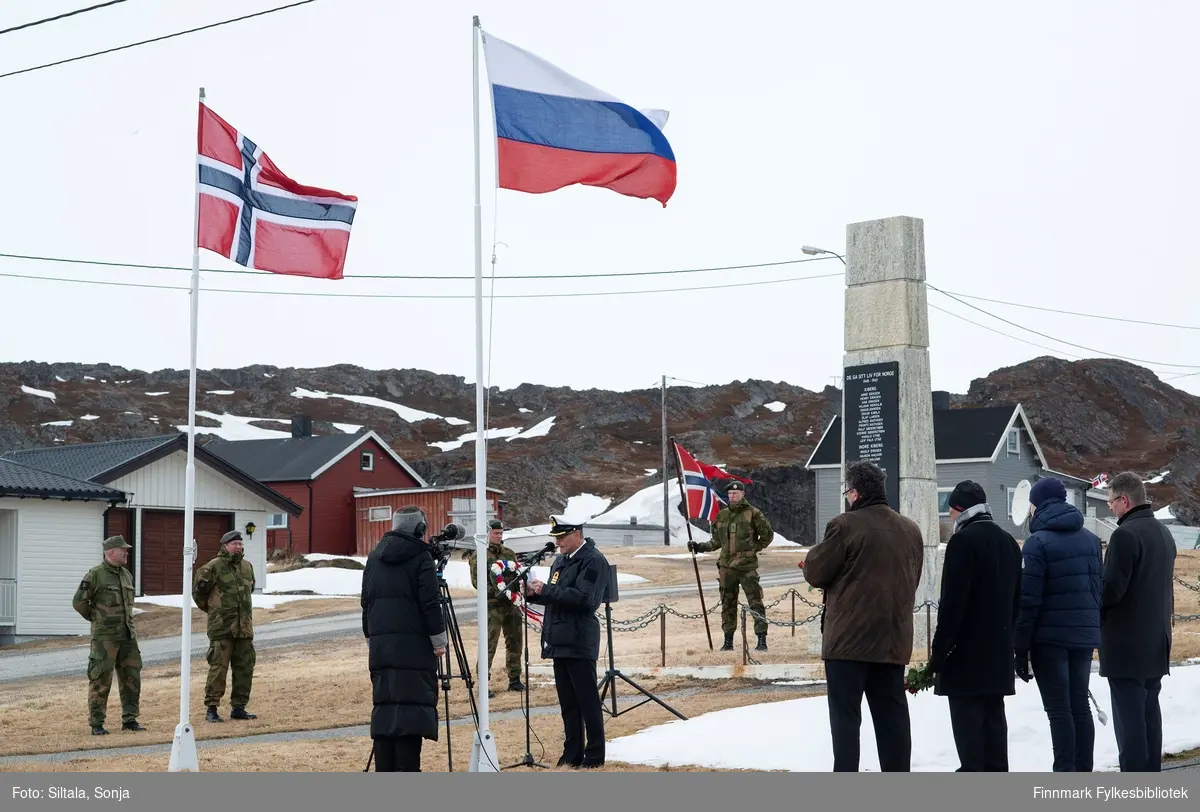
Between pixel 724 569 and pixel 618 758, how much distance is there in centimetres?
698

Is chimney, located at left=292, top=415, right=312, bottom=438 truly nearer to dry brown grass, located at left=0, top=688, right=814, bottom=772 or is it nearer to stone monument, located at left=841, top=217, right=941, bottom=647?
stone monument, located at left=841, top=217, right=941, bottom=647

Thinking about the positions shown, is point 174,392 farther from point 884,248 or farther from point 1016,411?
point 884,248

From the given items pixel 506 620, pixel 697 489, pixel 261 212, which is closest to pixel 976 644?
pixel 261 212

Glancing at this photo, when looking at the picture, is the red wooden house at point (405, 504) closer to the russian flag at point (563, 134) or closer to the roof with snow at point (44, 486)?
the roof with snow at point (44, 486)

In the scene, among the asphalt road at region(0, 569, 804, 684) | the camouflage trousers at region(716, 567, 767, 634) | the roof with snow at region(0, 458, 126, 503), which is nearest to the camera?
the camouflage trousers at region(716, 567, 767, 634)

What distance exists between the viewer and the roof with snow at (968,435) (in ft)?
178

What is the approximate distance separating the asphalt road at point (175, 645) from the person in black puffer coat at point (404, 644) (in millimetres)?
15379

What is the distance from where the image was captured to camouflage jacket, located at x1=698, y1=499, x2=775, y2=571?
671 inches

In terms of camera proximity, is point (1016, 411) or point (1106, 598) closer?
point (1106, 598)

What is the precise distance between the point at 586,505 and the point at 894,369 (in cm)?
7760

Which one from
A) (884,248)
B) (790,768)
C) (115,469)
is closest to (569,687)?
(790,768)

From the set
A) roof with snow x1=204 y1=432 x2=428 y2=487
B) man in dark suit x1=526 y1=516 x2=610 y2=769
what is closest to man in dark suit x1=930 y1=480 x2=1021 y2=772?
man in dark suit x1=526 y1=516 x2=610 y2=769

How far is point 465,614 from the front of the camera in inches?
1168

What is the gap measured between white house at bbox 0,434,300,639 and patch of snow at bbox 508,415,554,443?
8614 cm
